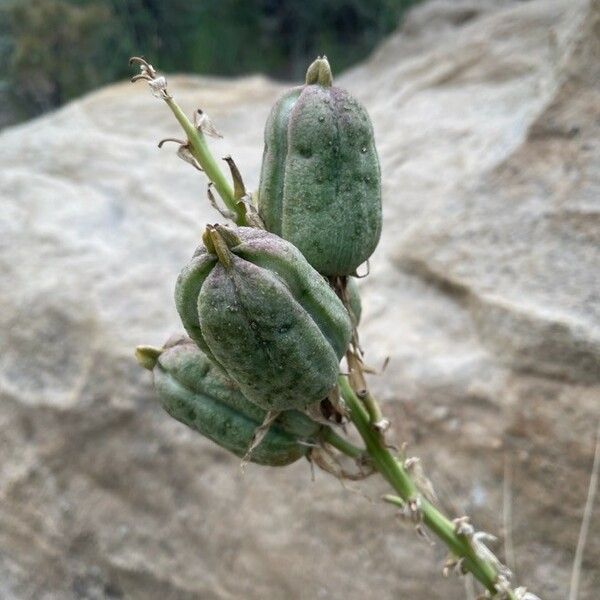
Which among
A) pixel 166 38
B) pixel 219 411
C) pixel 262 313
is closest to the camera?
pixel 262 313

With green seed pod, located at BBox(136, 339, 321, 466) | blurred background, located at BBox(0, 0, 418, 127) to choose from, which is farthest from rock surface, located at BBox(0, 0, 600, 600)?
blurred background, located at BBox(0, 0, 418, 127)

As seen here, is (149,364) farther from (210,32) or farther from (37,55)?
(210,32)

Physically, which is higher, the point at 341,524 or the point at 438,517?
the point at 438,517

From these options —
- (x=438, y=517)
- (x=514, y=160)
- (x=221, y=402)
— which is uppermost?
(x=221, y=402)

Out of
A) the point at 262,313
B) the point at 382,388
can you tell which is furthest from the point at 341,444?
the point at 382,388

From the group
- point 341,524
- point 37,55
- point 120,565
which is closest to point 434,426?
point 341,524

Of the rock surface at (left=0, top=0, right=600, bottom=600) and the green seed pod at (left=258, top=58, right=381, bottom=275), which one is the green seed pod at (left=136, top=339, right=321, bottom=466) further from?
the rock surface at (left=0, top=0, right=600, bottom=600)

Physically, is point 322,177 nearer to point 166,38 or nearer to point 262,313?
point 262,313
